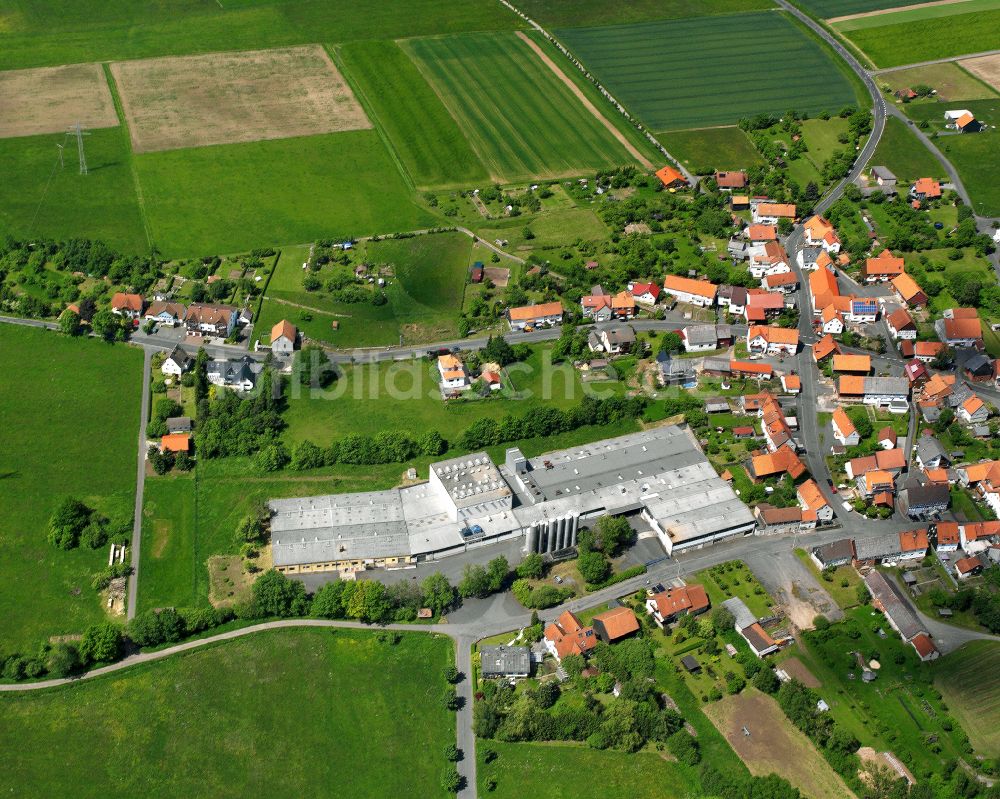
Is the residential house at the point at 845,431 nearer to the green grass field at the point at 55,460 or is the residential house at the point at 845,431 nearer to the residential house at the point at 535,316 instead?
the residential house at the point at 535,316

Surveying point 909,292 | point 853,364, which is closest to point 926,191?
point 909,292

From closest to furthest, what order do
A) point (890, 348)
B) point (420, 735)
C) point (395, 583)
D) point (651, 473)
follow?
point (420, 735), point (395, 583), point (651, 473), point (890, 348)

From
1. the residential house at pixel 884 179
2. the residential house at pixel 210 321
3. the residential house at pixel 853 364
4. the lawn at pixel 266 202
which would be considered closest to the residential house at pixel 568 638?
the residential house at pixel 853 364

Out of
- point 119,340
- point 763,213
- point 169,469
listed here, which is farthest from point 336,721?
point 763,213

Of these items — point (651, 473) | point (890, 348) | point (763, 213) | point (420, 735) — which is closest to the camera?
point (420, 735)

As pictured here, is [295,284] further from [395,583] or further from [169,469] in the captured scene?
[395,583]

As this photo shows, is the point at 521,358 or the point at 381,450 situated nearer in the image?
the point at 381,450
